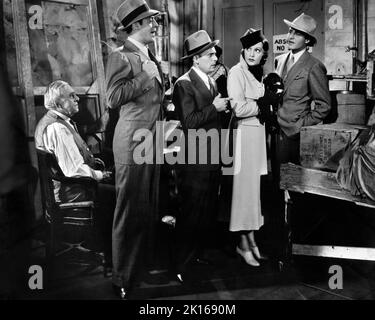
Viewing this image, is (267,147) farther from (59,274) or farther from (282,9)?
(59,274)

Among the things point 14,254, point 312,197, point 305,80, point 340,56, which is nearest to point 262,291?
point 312,197

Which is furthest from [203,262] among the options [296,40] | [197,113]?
[296,40]

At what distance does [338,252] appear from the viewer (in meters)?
3.06

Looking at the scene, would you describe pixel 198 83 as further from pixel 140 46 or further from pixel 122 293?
pixel 122 293

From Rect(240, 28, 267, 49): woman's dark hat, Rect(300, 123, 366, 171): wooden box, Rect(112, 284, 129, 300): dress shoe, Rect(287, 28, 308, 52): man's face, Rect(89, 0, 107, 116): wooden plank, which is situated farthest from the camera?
Rect(89, 0, 107, 116): wooden plank

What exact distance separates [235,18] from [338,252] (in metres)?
2.09

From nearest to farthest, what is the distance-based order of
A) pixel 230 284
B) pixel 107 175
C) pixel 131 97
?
1. pixel 131 97
2. pixel 230 284
3. pixel 107 175

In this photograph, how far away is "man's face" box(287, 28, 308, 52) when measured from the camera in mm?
3361

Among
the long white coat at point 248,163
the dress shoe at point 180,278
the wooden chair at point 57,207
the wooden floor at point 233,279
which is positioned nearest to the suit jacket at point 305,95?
the long white coat at point 248,163

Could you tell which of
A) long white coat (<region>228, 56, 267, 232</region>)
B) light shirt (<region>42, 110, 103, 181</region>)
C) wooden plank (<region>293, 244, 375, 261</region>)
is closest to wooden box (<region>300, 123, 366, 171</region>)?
long white coat (<region>228, 56, 267, 232</region>)

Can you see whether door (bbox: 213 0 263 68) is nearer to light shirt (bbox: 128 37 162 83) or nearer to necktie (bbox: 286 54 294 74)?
necktie (bbox: 286 54 294 74)

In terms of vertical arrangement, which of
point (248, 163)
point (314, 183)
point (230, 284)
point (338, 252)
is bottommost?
point (230, 284)

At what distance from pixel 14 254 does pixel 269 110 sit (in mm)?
2352

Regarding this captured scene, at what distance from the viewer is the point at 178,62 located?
11.8 ft
